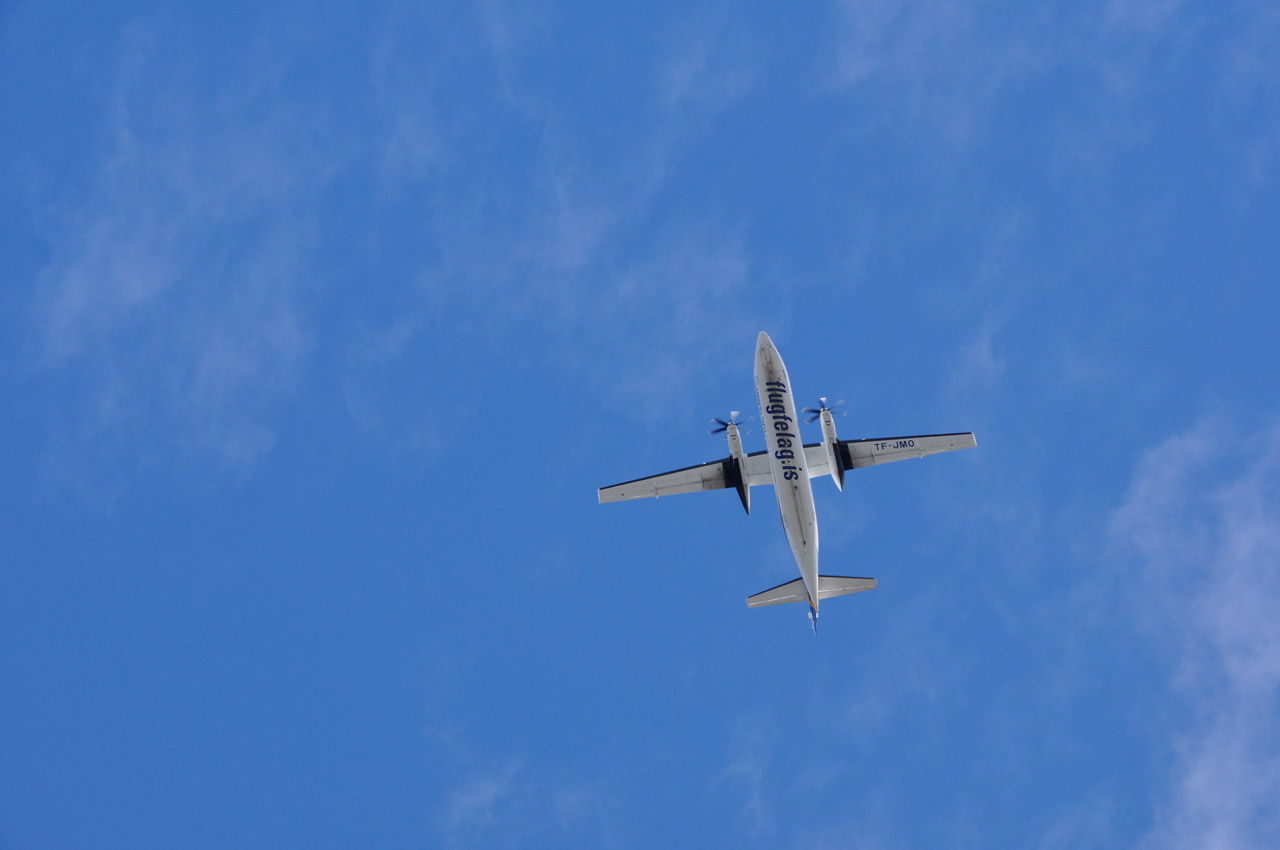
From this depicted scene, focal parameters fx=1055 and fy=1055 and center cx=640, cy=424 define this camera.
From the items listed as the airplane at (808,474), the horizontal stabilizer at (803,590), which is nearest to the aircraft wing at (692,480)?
the airplane at (808,474)

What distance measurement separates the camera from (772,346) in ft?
173

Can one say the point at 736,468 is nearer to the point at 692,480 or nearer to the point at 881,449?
the point at 692,480

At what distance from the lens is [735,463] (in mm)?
58250

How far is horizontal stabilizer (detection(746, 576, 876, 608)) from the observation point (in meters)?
58.6

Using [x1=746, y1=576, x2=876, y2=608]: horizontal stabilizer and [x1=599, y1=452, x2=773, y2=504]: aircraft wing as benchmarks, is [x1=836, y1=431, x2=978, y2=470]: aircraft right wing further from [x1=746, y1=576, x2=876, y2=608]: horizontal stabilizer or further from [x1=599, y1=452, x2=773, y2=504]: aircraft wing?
[x1=746, y1=576, x2=876, y2=608]: horizontal stabilizer

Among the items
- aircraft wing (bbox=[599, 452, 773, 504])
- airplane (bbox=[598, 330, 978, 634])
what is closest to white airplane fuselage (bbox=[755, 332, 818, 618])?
airplane (bbox=[598, 330, 978, 634])

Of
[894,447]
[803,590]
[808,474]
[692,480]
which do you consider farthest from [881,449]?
[692,480]

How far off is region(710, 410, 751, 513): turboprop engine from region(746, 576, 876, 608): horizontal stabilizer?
4.92 meters

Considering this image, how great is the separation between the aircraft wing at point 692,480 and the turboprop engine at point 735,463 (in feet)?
0.18

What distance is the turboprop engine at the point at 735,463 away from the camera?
188 ft

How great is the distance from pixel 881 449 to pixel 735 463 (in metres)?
8.38

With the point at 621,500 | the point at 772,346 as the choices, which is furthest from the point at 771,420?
the point at 621,500

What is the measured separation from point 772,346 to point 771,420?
12.2 feet

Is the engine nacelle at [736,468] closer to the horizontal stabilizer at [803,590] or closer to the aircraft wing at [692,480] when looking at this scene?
the aircraft wing at [692,480]
